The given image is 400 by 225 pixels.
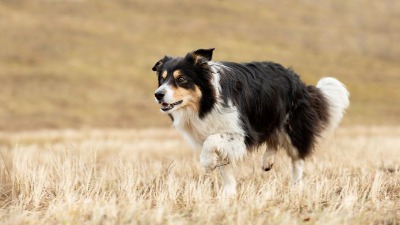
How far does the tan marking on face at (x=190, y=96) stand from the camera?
22.6 feet

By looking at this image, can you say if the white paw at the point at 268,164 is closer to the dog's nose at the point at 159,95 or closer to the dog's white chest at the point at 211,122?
the dog's white chest at the point at 211,122

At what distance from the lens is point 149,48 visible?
57.6 metres

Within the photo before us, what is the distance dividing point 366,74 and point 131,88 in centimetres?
2393

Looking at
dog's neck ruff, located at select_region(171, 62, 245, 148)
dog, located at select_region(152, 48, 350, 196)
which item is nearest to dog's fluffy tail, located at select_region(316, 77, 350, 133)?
dog, located at select_region(152, 48, 350, 196)

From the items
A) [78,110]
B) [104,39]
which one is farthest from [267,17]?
[78,110]

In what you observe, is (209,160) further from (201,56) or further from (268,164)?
(268,164)

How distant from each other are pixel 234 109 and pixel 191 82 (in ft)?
2.01

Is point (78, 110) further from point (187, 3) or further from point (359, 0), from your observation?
point (359, 0)

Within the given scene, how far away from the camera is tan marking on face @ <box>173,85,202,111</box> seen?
690cm

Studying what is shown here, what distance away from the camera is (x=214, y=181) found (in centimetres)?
783

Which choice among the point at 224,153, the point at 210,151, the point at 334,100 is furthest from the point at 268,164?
the point at 334,100

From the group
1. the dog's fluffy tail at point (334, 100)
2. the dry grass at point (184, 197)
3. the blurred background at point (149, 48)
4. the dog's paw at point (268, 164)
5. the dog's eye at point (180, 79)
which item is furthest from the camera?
the blurred background at point (149, 48)

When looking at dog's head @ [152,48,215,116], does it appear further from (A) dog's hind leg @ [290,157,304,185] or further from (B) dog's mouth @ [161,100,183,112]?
(A) dog's hind leg @ [290,157,304,185]

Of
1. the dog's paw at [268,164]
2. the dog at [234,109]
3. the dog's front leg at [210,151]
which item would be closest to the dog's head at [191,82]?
the dog at [234,109]
